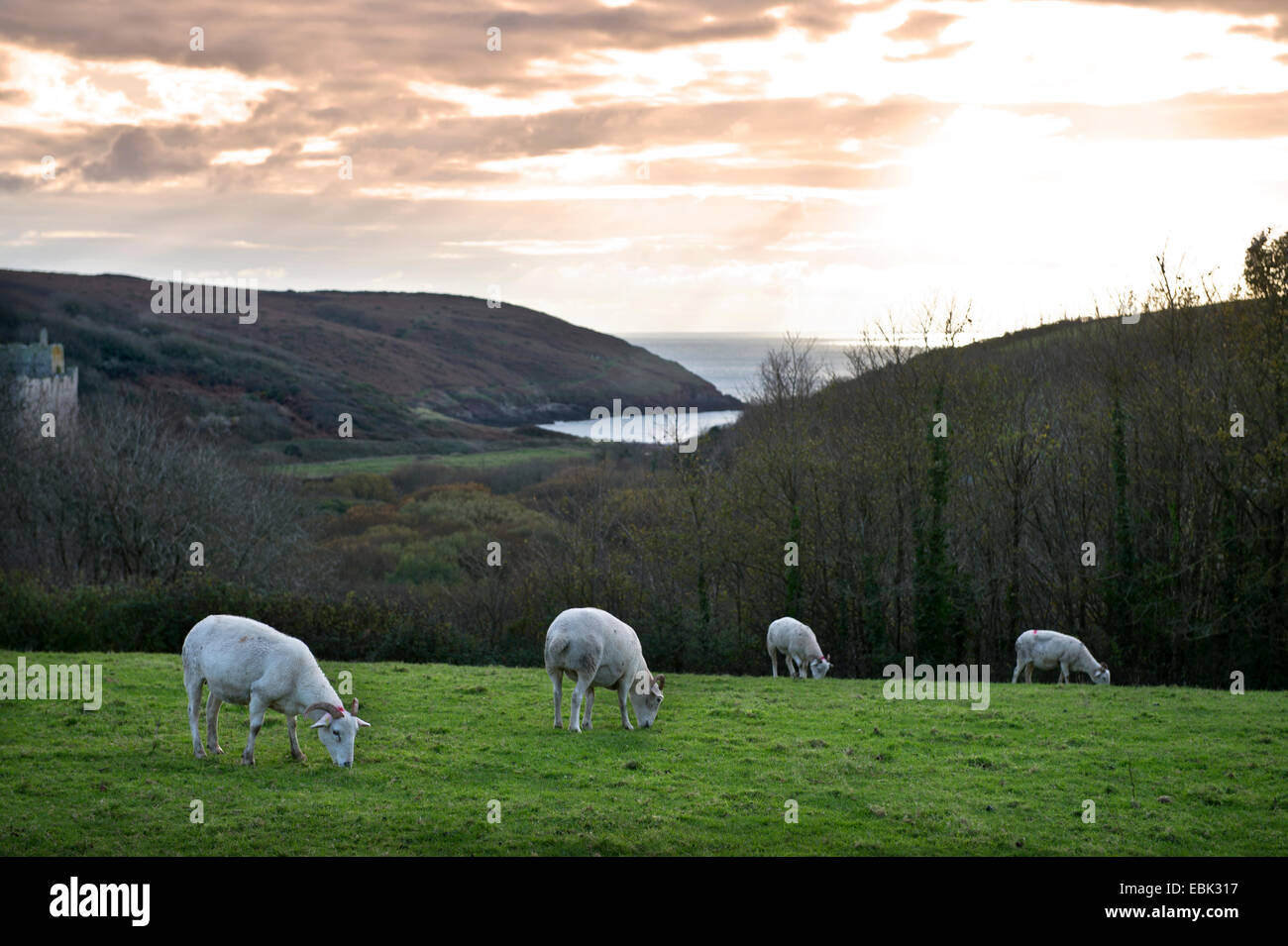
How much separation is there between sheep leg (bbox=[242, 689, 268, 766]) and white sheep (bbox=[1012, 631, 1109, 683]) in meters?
23.8

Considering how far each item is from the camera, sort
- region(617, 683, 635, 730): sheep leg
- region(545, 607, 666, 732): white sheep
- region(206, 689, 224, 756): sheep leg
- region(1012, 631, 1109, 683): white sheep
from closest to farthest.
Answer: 1. region(206, 689, 224, 756): sheep leg
2. region(545, 607, 666, 732): white sheep
3. region(617, 683, 635, 730): sheep leg
4. region(1012, 631, 1109, 683): white sheep

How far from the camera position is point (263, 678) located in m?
15.1

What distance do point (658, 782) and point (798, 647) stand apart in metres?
16.6

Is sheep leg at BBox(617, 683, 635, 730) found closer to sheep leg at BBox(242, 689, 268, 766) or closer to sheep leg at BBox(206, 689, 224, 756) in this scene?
sheep leg at BBox(242, 689, 268, 766)

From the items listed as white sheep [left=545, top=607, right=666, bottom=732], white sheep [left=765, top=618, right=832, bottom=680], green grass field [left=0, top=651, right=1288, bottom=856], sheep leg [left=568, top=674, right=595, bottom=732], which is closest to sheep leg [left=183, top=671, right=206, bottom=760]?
green grass field [left=0, top=651, right=1288, bottom=856]

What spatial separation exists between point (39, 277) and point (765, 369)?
4604 inches

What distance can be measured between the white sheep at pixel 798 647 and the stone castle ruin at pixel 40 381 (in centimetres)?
4013

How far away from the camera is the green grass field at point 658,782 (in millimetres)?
13391

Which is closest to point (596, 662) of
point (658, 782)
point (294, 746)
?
point (658, 782)

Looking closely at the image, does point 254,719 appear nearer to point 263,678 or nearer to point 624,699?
point 263,678

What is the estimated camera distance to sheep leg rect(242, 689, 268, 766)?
15133mm
